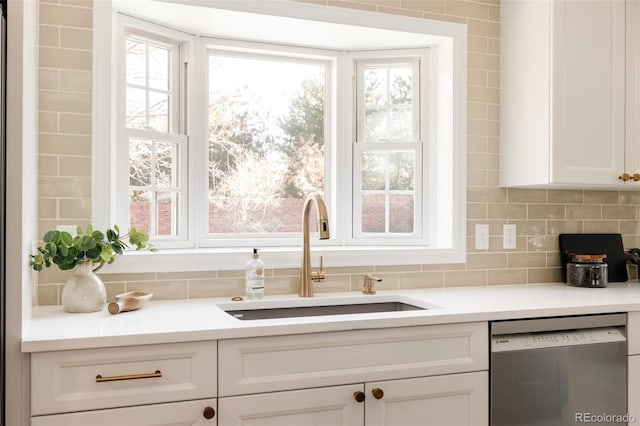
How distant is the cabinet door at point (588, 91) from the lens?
2447 mm

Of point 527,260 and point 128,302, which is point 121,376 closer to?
point 128,302

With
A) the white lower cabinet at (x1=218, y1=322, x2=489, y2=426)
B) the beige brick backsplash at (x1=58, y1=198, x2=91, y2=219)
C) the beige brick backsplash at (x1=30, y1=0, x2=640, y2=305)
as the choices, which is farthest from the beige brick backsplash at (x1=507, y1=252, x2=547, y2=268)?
the beige brick backsplash at (x1=58, y1=198, x2=91, y2=219)

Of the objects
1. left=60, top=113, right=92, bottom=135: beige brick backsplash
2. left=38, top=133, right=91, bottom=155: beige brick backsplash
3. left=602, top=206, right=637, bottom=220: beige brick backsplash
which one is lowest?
left=602, top=206, right=637, bottom=220: beige brick backsplash

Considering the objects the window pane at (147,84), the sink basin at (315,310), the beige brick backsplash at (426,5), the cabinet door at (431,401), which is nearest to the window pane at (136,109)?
the window pane at (147,84)

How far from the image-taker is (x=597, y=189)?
291cm

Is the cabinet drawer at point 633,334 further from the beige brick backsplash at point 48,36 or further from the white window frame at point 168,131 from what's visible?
the beige brick backsplash at point 48,36

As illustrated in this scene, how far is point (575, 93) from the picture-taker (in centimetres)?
247

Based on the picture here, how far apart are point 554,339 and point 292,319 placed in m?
0.99

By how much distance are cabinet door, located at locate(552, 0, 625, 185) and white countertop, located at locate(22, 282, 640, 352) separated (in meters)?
0.54

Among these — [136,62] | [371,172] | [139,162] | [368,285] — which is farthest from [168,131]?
[368,285]

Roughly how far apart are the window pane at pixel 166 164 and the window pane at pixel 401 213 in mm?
1066

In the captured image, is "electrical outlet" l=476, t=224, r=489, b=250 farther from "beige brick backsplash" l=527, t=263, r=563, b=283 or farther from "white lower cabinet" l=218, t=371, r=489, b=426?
"white lower cabinet" l=218, t=371, r=489, b=426

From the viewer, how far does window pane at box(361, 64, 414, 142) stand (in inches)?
114

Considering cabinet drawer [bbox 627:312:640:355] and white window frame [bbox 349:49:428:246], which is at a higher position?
white window frame [bbox 349:49:428:246]
